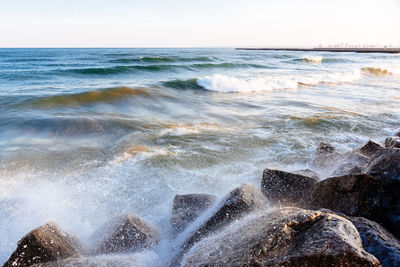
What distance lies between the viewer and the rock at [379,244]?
1.77 metres

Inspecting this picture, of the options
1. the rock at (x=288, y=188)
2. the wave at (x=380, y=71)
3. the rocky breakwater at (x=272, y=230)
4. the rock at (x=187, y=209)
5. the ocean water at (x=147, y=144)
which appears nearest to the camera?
the rocky breakwater at (x=272, y=230)

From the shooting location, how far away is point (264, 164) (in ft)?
16.0

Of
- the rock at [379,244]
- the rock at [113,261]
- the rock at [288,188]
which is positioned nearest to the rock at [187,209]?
the rock at [113,261]

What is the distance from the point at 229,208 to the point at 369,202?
1.31 m

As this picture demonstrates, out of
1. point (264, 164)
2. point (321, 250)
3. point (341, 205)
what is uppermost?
point (321, 250)

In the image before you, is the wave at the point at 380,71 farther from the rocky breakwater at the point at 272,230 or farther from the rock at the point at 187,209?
Result: the rock at the point at 187,209

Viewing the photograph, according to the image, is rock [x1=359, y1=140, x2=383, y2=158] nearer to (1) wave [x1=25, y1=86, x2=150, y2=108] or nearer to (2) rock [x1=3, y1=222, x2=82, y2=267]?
(2) rock [x1=3, y1=222, x2=82, y2=267]

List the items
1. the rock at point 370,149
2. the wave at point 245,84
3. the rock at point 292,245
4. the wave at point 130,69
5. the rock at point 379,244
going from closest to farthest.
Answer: the rock at point 292,245 < the rock at point 379,244 < the rock at point 370,149 < the wave at point 245,84 < the wave at point 130,69

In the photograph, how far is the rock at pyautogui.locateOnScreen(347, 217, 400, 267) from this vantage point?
1.77 m

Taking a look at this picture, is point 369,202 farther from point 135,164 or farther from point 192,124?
point 192,124

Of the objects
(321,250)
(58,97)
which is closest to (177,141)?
(321,250)

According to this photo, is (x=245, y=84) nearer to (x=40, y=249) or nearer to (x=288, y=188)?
(x=288, y=188)

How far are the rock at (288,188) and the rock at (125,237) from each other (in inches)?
55.3

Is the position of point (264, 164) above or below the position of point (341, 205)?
below
